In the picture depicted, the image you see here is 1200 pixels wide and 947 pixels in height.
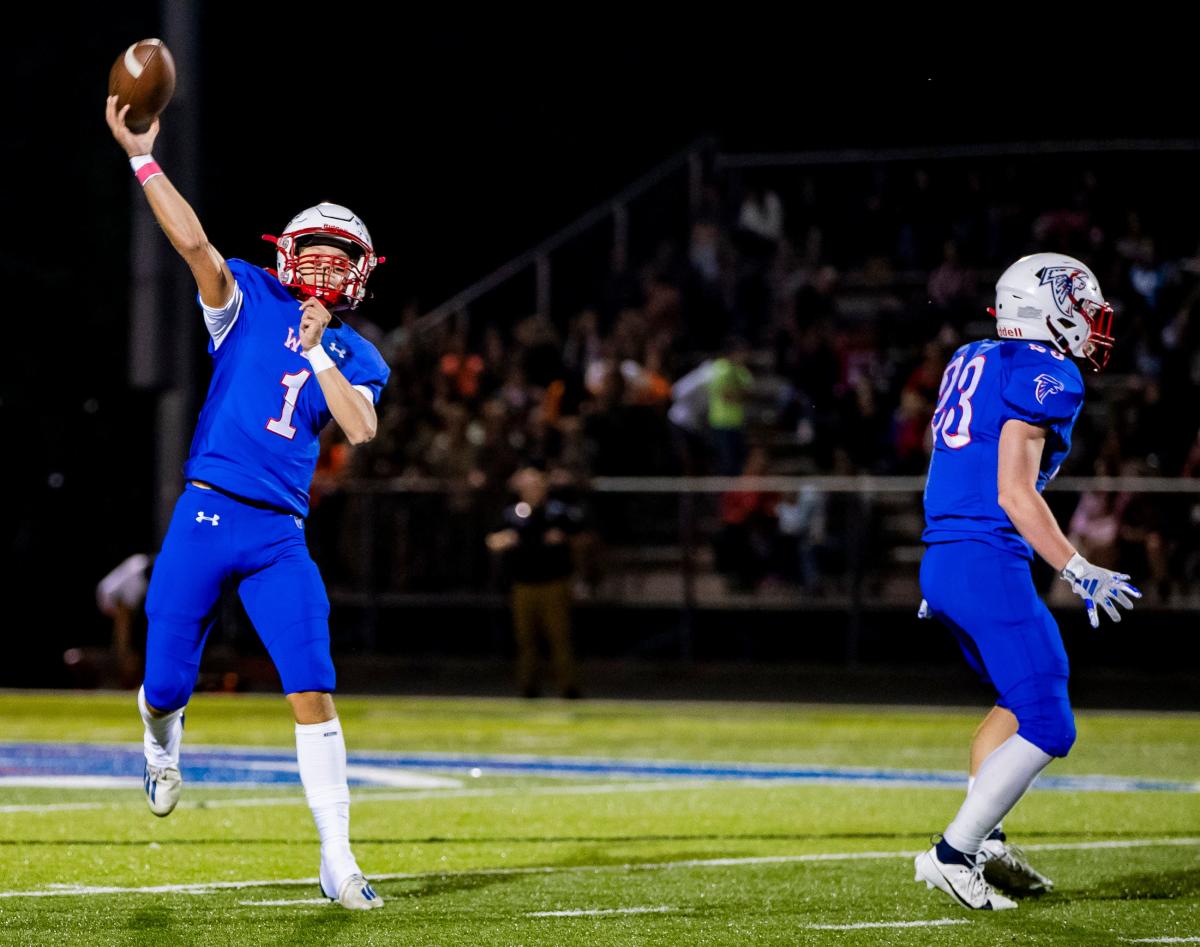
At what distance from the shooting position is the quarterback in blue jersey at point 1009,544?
19.4 ft

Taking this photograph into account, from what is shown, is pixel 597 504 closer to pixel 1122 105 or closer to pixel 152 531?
pixel 152 531

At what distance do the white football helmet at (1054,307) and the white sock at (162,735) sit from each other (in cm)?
293

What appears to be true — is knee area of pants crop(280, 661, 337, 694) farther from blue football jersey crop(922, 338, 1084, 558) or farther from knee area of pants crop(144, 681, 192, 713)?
blue football jersey crop(922, 338, 1084, 558)

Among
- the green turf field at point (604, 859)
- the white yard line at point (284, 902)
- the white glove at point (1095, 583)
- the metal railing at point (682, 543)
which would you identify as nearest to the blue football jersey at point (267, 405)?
the white yard line at point (284, 902)

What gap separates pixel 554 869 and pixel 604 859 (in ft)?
1.06

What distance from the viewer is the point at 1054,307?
6.26m

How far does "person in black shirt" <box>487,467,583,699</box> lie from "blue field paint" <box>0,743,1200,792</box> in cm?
387

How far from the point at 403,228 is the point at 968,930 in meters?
17.8

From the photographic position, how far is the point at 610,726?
540 inches

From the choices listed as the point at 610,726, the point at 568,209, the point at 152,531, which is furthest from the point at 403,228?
the point at 610,726

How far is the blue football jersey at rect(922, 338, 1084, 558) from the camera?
19.7 feet

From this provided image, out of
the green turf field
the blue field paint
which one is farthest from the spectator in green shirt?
the blue field paint

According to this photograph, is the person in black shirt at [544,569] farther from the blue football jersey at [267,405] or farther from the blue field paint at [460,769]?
the blue football jersey at [267,405]

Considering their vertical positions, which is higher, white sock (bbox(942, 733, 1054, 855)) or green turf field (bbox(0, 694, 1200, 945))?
white sock (bbox(942, 733, 1054, 855))
